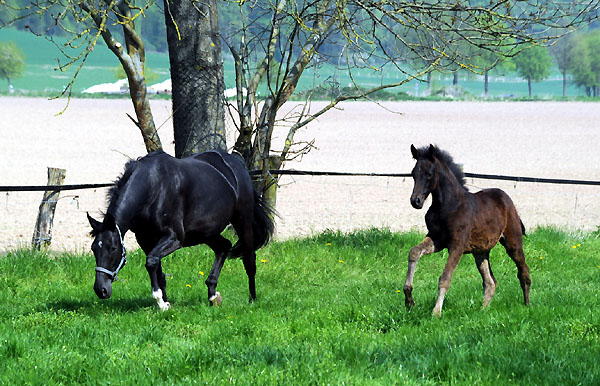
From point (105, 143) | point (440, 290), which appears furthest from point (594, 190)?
point (105, 143)

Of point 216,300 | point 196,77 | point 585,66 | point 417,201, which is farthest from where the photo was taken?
point 585,66

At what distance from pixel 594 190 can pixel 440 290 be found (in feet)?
49.6

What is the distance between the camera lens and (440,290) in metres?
7.02

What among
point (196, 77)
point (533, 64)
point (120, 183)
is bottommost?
point (120, 183)

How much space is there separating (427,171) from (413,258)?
31.4 inches

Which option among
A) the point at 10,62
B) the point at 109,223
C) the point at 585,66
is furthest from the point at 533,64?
the point at 109,223

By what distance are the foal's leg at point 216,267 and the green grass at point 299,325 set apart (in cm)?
22

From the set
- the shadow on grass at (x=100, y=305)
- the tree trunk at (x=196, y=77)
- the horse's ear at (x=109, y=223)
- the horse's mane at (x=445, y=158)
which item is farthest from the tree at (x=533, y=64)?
the horse's ear at (x=109, y=223)

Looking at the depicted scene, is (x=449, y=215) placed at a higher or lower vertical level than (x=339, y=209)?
higher

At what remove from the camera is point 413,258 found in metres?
6.76

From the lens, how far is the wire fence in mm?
13555

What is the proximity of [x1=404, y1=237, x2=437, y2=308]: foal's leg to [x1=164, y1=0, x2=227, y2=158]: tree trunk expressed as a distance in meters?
5.13

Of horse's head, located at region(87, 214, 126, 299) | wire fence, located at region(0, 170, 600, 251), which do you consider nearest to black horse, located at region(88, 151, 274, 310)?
horse's head, located at region(87, 214, 126, 299)

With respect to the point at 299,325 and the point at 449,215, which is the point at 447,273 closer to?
the point at 449,215
